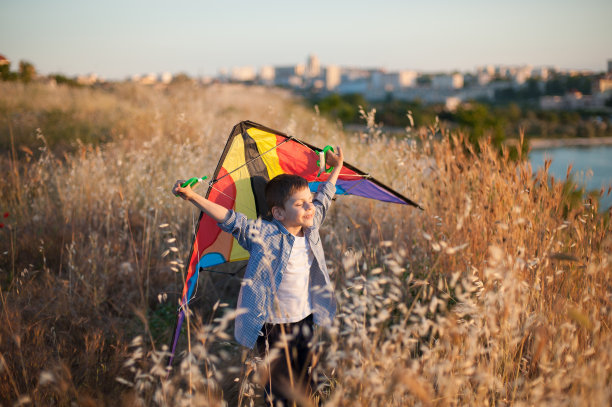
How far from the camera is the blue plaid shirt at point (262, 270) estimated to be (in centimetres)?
227

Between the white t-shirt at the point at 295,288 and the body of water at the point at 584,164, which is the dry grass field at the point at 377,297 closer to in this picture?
the body of water at the point at 584,164

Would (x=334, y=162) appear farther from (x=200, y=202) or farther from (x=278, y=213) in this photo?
(x=200, y=202)

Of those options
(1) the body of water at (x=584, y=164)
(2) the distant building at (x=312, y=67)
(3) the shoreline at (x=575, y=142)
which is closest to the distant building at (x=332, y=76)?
(2) the distant building at (x=312, y=67)

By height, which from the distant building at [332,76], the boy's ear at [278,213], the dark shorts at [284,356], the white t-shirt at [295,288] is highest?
the distant building at [332,76]

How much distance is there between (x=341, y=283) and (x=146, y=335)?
1538mm

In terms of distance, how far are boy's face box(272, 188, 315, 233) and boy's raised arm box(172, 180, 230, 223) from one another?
1.12 feet

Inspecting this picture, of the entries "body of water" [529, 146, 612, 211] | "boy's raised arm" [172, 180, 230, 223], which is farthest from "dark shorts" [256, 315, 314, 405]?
"body of water" [529, 146, 612, 211]

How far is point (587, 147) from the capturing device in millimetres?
37875

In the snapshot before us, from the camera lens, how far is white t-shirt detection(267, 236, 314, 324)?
7.77ft

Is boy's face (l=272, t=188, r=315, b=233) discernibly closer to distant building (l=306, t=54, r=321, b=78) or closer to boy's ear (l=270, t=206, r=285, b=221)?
boy's ear (l=270, t=206, r=285, b=221)

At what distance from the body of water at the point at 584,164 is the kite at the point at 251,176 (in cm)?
127

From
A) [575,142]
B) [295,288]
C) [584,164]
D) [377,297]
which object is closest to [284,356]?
[295,288]

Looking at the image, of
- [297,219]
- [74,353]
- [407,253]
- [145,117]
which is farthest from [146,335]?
[145,117]

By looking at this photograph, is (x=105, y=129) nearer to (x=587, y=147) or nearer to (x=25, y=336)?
(x=25, y=336)
